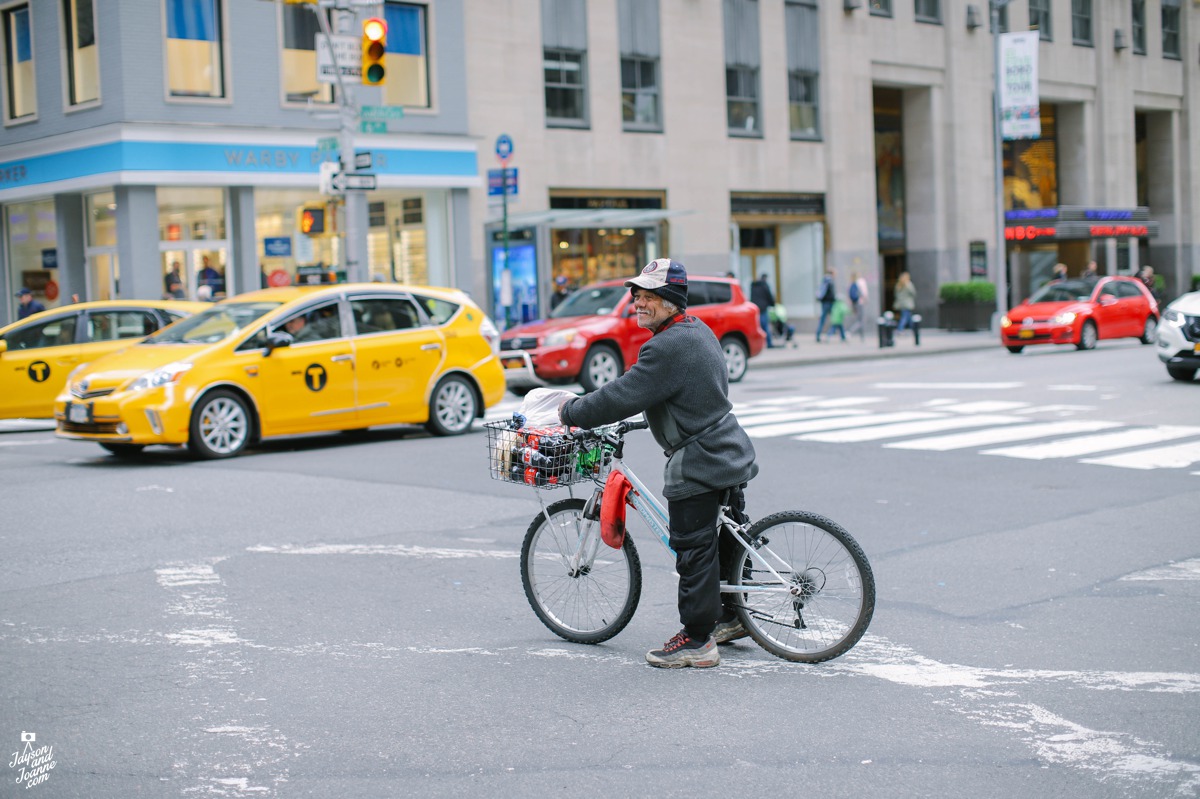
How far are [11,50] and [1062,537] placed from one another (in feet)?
83.8

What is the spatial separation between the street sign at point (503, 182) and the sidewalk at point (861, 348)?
19.8 feet

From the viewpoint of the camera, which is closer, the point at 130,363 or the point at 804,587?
the point at 804,587

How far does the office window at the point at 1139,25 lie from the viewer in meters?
51.1

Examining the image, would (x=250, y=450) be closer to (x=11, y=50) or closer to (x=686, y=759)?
(x=686, y=759)

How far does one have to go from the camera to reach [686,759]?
4.85 meters

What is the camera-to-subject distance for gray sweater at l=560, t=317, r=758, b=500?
5867 millimetres

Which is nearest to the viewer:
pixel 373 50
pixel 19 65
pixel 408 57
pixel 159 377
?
pixel 159 377

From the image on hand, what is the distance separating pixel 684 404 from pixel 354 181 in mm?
16151

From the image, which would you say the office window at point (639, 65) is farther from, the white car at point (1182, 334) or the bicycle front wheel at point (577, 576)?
the bicycle front wheel at point (577, 576)

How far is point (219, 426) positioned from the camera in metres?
13.9

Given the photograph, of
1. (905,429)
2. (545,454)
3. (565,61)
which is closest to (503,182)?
(565,61)

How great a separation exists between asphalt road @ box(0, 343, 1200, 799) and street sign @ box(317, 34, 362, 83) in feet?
31.6

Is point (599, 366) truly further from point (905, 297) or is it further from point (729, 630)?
point (905, 297)

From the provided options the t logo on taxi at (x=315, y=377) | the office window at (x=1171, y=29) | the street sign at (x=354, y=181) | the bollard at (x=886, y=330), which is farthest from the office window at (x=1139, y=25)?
the t logo on taxi at (x=315, y=377)
